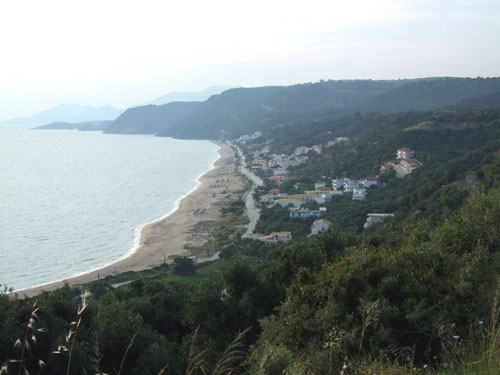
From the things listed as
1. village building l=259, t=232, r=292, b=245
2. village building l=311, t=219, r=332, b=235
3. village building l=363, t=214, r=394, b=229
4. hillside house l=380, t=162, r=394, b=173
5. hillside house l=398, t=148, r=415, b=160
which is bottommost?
village building l=259, t=232, r=292, b=245

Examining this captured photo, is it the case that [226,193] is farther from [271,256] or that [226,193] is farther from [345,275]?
[345,275]

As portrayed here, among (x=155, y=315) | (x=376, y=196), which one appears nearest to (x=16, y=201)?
(x=376, y=196)

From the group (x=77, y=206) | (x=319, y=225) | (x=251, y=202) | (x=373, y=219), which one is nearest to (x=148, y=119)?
(x=77, y=206)

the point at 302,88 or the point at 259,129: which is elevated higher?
the point at 302,88

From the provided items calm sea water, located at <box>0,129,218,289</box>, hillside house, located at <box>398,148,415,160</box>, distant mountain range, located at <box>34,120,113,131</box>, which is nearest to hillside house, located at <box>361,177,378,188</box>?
hillside house, located at <box>398,148,415,160</box>

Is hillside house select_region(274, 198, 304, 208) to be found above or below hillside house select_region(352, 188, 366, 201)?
below

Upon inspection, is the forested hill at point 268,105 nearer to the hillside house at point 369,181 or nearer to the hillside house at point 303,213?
the hillside house at point 369,181

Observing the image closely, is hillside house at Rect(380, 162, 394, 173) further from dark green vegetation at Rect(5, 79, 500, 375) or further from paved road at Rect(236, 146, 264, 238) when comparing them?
dark green vegetation at Rect(5, 79, 500, 375)
